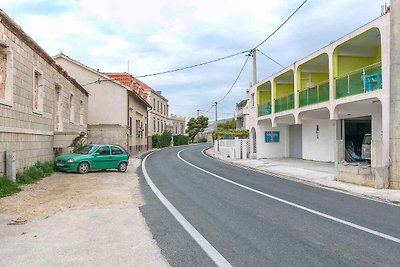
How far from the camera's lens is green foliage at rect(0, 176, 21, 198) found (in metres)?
11.1

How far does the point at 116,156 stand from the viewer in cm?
2019

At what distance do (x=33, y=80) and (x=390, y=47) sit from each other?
14.4m

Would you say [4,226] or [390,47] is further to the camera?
[390,47]

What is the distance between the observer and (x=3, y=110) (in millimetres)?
12711

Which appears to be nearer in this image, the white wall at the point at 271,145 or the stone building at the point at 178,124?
the white wall at the point at 271,145

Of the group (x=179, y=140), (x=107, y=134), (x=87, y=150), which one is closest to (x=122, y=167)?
(x=87, y=150)

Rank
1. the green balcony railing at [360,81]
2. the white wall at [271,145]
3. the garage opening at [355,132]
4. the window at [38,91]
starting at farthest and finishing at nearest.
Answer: the white wall at [271,145]
the garage opening at [355,132]
the window at [38,91]
the green balcony railing at [360,81]

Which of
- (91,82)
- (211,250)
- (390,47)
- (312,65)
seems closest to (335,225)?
(211,250)

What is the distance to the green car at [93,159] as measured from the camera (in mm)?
18391

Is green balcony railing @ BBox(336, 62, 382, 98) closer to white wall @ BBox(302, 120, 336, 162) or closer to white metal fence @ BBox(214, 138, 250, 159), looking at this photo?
white wall @ BBox(302, 120, 336, 162)

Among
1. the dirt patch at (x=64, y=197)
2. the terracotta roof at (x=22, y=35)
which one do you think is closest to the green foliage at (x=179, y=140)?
the terracotta roof at (x=22, y=35)

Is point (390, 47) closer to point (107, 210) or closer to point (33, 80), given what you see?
point (107, 210)

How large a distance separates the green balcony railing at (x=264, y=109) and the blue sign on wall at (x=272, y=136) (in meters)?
1.80

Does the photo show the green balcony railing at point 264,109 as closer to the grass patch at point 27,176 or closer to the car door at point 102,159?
the car door at point 102,159
